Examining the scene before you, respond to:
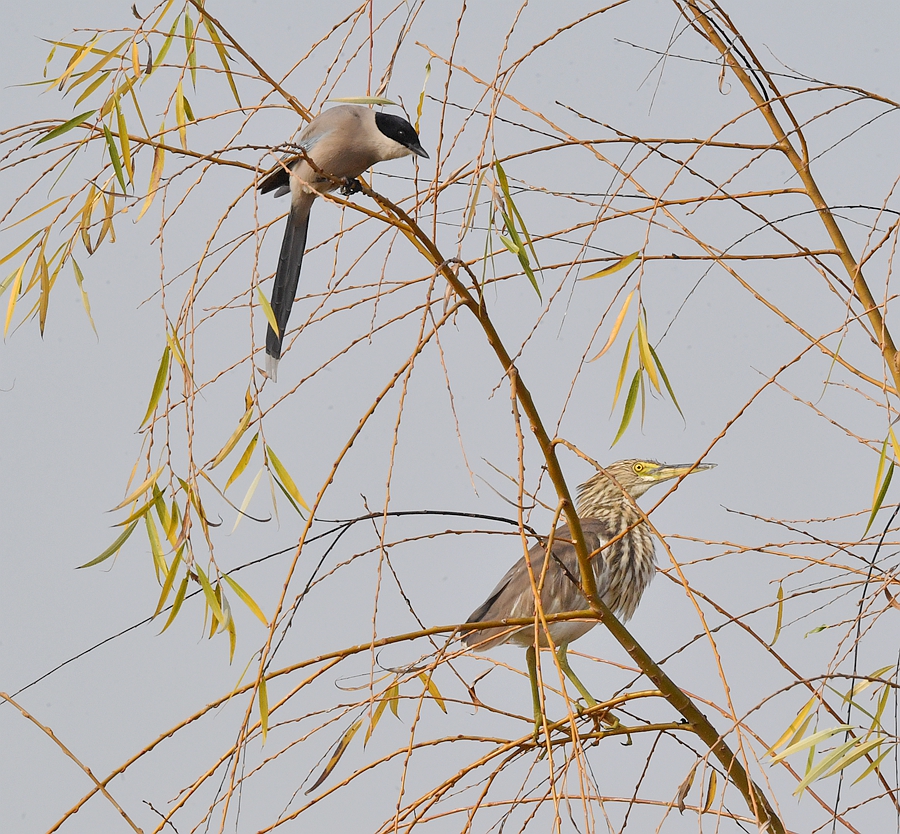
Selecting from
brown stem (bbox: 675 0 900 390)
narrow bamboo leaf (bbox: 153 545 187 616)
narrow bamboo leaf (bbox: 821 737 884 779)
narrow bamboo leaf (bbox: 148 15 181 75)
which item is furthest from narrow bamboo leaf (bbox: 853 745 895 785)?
narrow bamboo leaf (bbox: 148 15 181 75)

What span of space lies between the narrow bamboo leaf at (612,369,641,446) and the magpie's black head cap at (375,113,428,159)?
0.99 m

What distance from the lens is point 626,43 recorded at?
176 centimetres

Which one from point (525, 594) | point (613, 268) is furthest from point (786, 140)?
point (525, 594)

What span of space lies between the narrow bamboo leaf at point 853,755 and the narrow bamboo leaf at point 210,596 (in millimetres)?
768

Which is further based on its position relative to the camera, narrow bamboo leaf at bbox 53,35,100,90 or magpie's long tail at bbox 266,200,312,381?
magpie's long tail at bbox 266,200,312,381

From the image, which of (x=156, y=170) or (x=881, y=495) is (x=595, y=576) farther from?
(x=156, y=170)

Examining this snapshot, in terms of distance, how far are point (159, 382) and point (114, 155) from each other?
0.89 ft

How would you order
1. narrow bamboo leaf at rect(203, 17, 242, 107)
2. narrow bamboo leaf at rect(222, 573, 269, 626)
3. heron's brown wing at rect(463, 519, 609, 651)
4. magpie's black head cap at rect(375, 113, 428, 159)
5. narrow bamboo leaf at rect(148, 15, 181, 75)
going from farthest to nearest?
heron's brown wing at rect(463, 519, 609, 651)
magpie's black head cap at rect(375, 113, 428, 159)
narrow bamboo leaf at rect(203, 17, 242, 107)
narrow bamboo leaf at rect(148, 15, 181, 75)
narrow bamboo leaf at rect(222, 573, 269, 626)

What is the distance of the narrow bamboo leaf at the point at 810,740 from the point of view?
4.37ft

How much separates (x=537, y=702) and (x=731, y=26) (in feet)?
3.77

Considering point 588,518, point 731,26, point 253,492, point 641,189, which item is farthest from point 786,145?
point 588,518

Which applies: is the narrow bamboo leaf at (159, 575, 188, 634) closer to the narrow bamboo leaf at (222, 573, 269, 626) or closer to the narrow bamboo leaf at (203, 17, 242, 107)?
the narrow bamboo leaf at (222, 573, 269, 626)

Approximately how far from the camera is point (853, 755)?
133 cm

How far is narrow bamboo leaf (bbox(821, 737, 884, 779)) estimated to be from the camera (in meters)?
1.33
